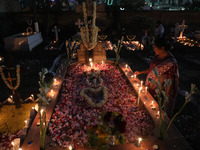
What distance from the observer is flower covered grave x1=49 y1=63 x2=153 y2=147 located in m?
3.41

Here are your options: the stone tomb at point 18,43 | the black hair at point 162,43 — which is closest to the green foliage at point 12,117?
the black hair at point 162,43

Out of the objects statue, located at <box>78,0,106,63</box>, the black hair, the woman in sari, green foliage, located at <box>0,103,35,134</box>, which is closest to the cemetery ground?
green foliage, located at <box>0,103,35,134</box>

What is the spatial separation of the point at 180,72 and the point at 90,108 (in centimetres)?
598

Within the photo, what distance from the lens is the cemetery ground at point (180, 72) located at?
444 centimetres

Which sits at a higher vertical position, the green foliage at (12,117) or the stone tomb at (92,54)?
the stone tomb at (92,54)

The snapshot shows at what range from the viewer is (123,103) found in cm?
467

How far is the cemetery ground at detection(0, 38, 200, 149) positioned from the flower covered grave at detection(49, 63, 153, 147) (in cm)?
142

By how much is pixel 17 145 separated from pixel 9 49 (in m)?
11.4

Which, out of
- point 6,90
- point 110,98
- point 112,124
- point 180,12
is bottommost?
point 6,90

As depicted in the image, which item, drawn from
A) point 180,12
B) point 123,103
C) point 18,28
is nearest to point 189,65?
point 123,103

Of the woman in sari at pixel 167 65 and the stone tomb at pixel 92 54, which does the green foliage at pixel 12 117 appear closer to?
the stone tomb at pixel 92 54

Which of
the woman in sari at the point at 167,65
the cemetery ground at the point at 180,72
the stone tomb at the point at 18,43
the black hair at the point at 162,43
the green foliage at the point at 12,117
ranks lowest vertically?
the green foliage at the point at 12,117

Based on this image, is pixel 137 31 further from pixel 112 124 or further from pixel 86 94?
pixel 112 124

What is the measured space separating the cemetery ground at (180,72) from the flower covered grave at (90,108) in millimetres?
1423
